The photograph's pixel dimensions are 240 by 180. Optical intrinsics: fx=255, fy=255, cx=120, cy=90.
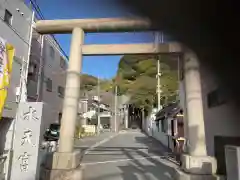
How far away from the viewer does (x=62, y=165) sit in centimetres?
650

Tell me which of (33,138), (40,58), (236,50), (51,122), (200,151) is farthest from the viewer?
(51,122)

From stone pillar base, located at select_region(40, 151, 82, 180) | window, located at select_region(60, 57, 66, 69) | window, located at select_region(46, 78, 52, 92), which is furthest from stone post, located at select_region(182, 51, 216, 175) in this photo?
window, located at select_region(60, 57, 66, 69)

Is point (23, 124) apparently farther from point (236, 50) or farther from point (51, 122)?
point (51, 122)

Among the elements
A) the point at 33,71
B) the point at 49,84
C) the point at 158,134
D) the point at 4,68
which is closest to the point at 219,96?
the point at 4,68

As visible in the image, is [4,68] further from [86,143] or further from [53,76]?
[53,76]

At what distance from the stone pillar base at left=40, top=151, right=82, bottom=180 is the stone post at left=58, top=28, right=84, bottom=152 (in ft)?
0.70

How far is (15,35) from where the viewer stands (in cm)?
1401

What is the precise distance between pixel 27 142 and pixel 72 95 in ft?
6.40

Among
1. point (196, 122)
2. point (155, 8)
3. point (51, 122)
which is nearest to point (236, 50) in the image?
point (155, 8)

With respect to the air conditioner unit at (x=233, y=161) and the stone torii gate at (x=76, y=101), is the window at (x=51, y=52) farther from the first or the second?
the air conditioner unit at (x=233, y=161)

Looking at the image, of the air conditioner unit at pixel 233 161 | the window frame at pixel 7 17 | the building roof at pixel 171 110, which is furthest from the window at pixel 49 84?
the air conditioner unit at pixel 233 161

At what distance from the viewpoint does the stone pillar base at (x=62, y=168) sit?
644 centimetres

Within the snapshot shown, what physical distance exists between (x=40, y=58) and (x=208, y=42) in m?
19.1

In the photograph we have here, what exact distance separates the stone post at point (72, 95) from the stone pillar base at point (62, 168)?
8.4 inches
